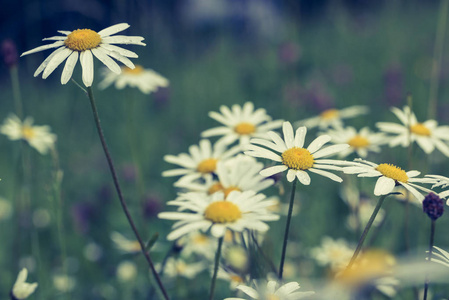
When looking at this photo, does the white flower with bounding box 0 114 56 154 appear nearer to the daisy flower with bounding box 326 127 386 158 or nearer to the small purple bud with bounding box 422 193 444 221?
the daisy flower with bounding box 326 127 386 158

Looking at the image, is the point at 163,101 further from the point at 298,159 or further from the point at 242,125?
the point at 298,159

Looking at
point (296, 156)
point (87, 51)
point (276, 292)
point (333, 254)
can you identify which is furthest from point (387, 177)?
point (333, 254)

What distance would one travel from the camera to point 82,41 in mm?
1380

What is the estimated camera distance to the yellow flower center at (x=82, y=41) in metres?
1.38

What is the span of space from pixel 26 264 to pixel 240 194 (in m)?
1.87

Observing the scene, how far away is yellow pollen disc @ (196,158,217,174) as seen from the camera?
175cm

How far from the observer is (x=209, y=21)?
9.02 m

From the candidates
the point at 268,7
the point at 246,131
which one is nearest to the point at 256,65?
the point at 268,7

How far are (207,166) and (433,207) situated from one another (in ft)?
2.76

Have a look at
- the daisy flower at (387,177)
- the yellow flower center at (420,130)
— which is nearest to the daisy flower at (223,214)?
the daisy flower at (387,177)

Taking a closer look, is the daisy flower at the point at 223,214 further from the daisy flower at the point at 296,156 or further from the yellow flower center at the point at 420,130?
the yellow flower center at the point at 420,130

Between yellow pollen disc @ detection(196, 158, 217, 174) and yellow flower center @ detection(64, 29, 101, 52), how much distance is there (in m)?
0.62

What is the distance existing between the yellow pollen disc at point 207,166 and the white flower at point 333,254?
2.87 ft

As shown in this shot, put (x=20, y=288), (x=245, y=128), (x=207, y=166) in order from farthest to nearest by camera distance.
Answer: (x=245, y=128) → (x=207, y=166) → (x=20, y=288)
